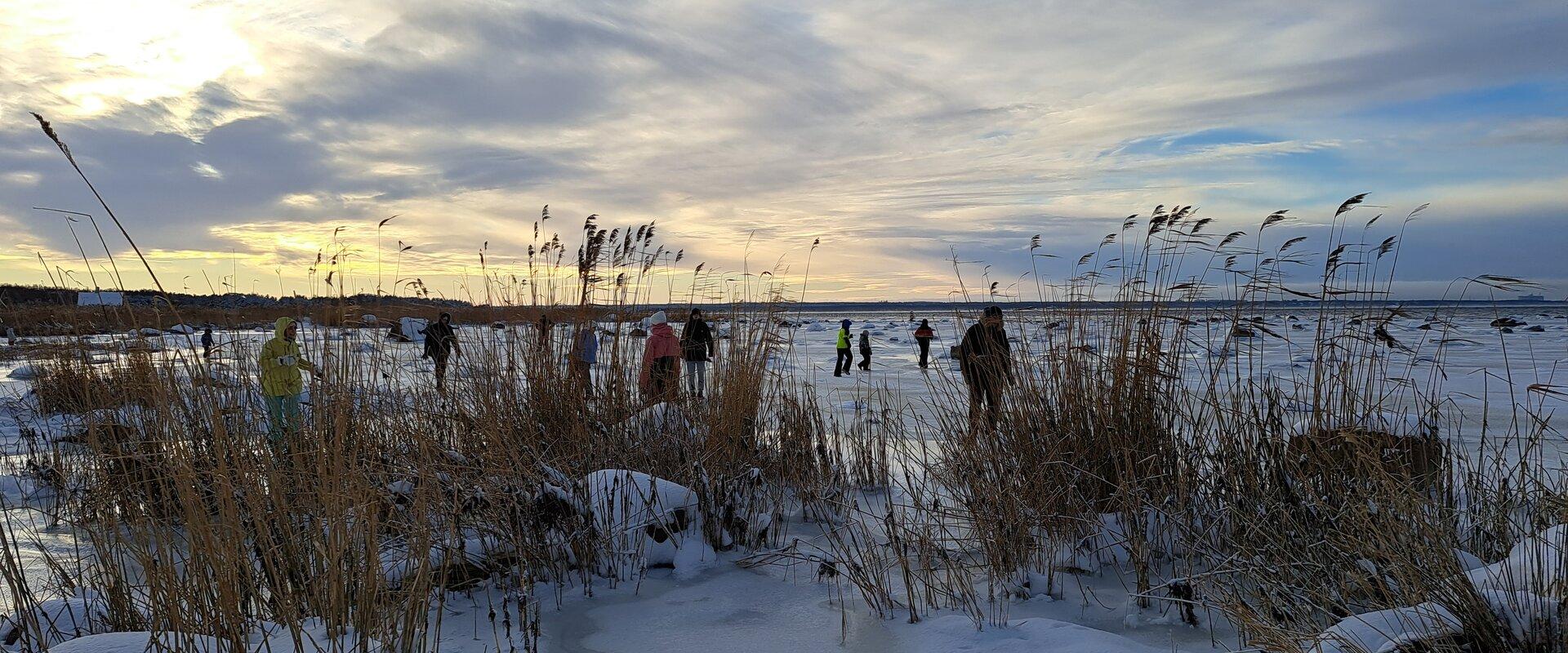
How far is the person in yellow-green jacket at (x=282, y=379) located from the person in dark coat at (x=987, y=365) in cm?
301

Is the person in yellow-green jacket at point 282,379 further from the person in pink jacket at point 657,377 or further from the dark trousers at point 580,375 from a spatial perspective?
the person in pink jacket at point 657,377

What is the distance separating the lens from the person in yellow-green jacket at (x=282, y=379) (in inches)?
127

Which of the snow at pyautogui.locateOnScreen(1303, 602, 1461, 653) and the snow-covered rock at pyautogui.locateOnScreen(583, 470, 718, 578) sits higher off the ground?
the snow at pyautogui.locateOnScreen(1303, 602, 1461, 653)

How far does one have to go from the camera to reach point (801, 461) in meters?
5.19

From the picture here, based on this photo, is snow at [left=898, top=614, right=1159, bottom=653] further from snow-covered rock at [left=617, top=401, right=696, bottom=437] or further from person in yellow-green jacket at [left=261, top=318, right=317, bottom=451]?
person in yellow-green jacket at [left=261, top=318, right=317, bottom=451]

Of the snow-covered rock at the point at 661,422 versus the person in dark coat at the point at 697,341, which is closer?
the snow-covered rock at the point at 661,422

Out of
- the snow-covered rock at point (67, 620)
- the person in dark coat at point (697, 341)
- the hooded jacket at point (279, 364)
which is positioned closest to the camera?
the snow-covered rock at point (67, 620)

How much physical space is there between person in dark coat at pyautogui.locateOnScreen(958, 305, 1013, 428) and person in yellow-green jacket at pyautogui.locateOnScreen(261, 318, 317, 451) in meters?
3.01

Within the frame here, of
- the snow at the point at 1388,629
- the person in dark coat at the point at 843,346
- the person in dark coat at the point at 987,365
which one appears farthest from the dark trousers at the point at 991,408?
the person in dark coat at the point at 843,346

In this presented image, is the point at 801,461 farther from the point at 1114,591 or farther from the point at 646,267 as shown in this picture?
the point at 1114,591

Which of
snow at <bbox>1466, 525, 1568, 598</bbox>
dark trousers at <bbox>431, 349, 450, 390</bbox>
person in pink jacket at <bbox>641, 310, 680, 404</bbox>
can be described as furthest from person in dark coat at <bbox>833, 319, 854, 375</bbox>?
snow at <bbox>1466, 525, 1568, 598</bbox>

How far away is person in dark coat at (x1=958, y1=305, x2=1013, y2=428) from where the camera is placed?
427 cm

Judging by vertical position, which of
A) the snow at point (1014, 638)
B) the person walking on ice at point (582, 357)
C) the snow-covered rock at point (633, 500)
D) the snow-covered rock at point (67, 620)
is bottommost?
the snow at point (1014, 638)

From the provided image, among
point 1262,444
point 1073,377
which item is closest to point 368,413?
point 1073,377
